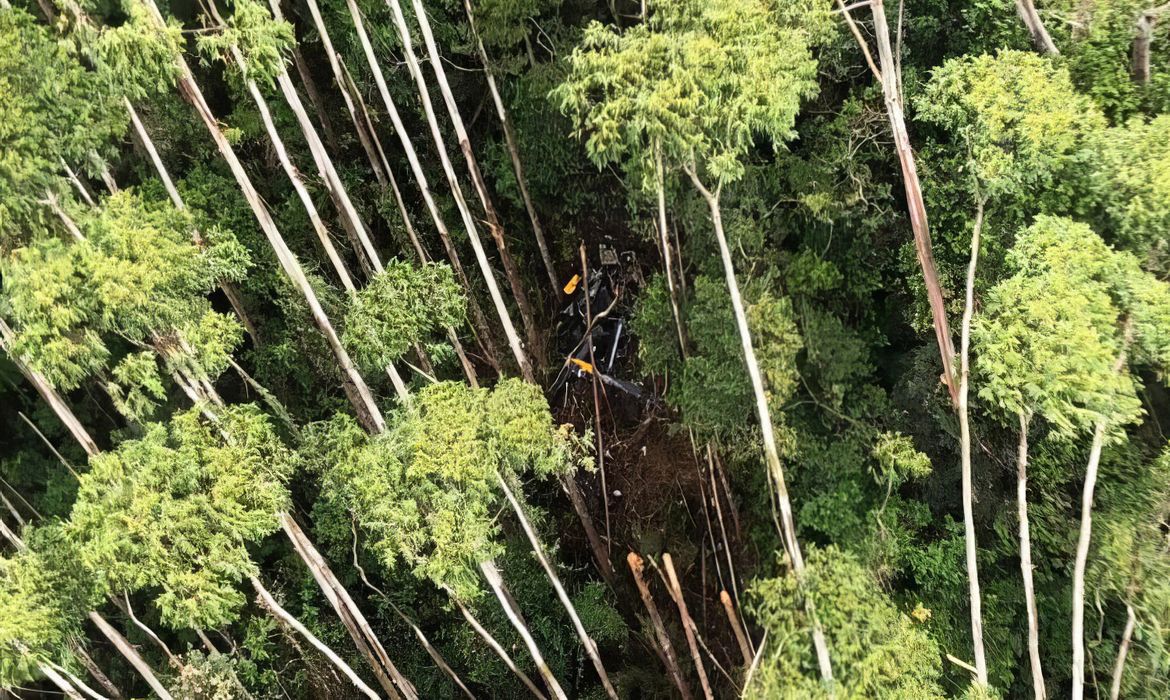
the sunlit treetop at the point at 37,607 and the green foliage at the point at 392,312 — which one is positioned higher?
the green foliage at the point at 392,312

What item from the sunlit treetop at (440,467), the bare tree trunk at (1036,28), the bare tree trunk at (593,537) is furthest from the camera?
the bare tree trunk at (593,537)

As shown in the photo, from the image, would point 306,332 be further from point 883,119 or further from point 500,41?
point 883,119

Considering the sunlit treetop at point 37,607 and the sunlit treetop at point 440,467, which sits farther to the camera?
the sunlit treetop at point 440,467

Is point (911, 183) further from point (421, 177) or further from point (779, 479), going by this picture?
point (421, 177)

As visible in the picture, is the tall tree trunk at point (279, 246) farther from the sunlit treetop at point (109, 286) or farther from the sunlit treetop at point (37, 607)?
the sunlit treetop at point (37, 607)

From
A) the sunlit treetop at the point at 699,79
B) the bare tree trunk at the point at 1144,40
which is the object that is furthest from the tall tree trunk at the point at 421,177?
the bare tree trunk at the point at 1144,40

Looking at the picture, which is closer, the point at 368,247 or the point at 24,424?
the point at 368,247

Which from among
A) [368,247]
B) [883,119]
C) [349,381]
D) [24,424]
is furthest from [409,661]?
[883,119]
